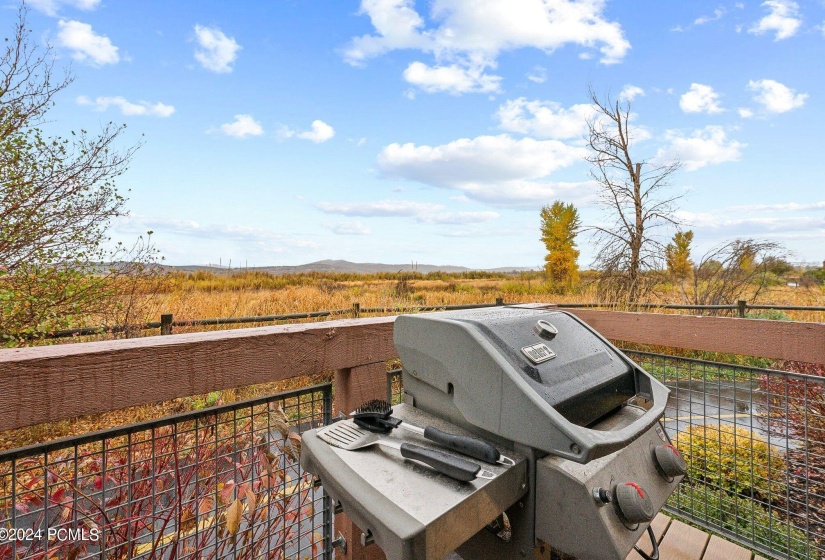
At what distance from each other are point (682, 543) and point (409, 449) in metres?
1.59

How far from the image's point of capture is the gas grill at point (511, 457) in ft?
2.32

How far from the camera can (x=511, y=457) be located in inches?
32.0

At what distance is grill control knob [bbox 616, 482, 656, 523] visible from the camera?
75 centimetres

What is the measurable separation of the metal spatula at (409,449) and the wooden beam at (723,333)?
1543 mm

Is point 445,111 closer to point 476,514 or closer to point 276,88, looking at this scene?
point 276,88

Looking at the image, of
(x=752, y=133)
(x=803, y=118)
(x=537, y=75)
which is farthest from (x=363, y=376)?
(x=803, y=118)

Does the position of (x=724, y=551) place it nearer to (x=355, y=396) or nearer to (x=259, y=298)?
(x=355, y=396)

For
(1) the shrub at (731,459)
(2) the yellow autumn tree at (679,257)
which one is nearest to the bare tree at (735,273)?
(2) the yellow autumn tree at (679,257)

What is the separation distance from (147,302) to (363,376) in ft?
18.1

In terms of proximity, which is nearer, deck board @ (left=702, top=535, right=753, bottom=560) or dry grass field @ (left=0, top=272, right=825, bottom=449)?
deck board @ (left=702, top=535, right=753, bottom=560)

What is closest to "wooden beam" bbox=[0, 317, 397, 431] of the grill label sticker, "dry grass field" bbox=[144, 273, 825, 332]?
the grill label sticker

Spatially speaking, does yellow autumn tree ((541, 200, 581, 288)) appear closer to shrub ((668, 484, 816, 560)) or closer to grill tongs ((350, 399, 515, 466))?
shrub ((668, 484, 816, 560))

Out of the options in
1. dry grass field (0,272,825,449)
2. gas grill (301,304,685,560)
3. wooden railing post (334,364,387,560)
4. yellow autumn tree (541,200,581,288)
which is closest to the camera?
gas grill (301,304,685,560)

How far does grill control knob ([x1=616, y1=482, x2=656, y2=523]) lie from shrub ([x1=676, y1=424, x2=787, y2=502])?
37.4 inches
